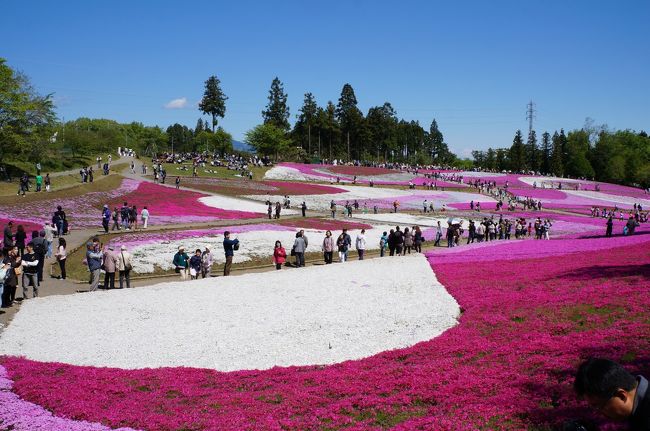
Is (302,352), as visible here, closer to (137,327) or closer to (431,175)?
(137,327)

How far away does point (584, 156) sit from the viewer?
168875 mm

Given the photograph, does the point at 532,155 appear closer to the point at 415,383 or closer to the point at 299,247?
the point at 299,247

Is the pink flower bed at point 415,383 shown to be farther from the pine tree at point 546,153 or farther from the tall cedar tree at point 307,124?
the pine tree at point 546,153

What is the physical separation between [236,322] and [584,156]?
176 meters

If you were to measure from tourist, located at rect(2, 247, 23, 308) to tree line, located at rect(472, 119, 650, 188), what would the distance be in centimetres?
15779

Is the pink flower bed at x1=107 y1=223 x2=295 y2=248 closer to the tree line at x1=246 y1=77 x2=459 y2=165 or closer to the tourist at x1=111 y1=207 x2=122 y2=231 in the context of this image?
the tourist at x1=111 y1=207 x2=122 y2=231

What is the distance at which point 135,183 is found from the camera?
64812 mm

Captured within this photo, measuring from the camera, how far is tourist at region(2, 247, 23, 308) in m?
18.7

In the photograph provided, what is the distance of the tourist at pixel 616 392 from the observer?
4.14m

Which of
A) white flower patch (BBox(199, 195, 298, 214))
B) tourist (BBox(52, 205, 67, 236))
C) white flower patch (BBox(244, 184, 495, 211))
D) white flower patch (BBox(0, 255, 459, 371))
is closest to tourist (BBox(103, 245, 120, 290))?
white flower patch (BBox(0, 255, 459, 371))

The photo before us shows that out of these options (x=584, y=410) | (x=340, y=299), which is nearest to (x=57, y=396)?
(x=584, y=410)

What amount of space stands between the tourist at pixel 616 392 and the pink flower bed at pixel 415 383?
12.8 ft

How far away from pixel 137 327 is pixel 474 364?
436 inches

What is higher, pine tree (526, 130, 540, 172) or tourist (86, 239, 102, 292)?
pine tree (526, 130, 540, 172)
